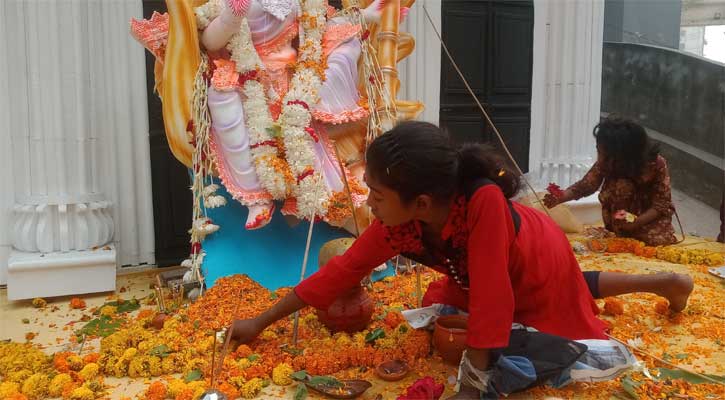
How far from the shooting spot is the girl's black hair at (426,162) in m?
1.71

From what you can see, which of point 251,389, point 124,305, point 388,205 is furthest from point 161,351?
point 388,205

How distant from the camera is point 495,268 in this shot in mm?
1724

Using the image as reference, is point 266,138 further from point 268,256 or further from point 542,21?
point 542,21

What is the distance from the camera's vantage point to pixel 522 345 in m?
1.91

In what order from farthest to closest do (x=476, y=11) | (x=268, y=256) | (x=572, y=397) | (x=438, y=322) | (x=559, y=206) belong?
(x=476, y=11) → (x=559, y=206) → (x=268, y=256) → (x=438, y=322) → (x=572, y=397)

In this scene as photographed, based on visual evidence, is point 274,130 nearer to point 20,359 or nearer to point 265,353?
point 265,353

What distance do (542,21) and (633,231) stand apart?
6.34 ft

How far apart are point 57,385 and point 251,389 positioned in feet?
2.05

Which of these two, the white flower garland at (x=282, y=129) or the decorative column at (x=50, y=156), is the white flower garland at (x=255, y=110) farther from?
the decorative column at (x=50, y=156)

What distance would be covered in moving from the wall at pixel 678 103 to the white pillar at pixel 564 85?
183 centimetres

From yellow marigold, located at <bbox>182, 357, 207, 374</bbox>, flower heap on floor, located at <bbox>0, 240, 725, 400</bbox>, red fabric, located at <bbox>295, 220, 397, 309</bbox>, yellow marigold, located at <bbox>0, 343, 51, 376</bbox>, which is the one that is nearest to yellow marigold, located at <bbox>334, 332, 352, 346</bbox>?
flower heap on floor, located at <bbox>0, 240, 725, 400</bbox>

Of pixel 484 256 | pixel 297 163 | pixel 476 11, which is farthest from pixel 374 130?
pixel 476 11

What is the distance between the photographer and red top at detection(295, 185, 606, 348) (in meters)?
1.72

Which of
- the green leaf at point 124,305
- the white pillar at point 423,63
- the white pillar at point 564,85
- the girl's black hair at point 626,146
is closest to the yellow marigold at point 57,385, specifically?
the green leaf at point 124,305
